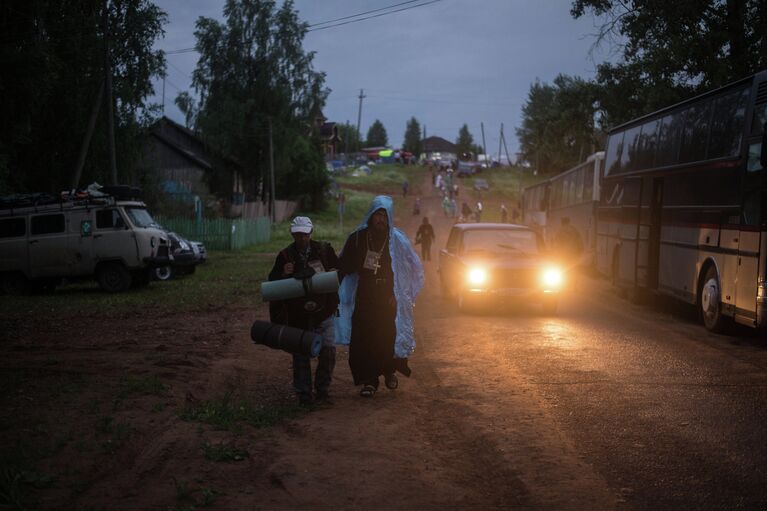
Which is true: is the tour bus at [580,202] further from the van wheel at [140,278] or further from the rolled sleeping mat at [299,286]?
the rolled sleeping mat at [299,286]

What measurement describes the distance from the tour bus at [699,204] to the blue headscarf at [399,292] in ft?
19.2

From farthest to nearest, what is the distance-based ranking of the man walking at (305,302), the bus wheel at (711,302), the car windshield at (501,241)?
1. the car windshield at (501,241)
2. the bus wheel at (711,302)
3. the man walking at (305,302)

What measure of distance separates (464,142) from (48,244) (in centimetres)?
15870

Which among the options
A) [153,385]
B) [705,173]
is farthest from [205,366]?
[705,173]

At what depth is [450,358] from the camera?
11.6 metres

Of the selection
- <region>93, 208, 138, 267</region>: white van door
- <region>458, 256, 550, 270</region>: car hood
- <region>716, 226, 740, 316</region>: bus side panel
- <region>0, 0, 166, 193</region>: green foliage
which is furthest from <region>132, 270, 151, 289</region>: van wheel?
<region>716, 226, 740, 316</region>: bus side panel

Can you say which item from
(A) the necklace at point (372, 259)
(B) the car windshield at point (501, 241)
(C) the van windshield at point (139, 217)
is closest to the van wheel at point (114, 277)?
(C) the van windshield at point (139, 217)

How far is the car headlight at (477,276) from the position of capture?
16.5 metres

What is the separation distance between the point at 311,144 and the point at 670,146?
175 feet

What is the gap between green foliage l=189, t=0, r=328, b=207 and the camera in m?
61.0

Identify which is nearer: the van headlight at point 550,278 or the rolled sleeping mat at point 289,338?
the rolled sleeping mat at point 289,338

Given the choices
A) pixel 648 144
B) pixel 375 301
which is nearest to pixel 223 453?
pixel 375 301

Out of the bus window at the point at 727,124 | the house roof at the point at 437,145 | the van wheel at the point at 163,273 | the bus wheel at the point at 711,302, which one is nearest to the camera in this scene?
the bus window at the point at 727,124

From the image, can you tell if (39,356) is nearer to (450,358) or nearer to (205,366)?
(205,366)
